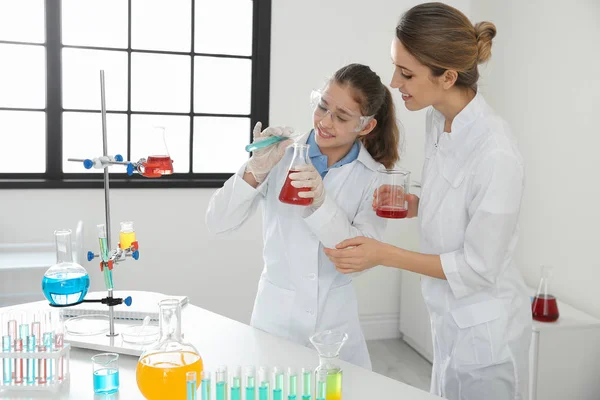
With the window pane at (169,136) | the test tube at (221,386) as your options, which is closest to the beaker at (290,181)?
the test tube at (221,386)

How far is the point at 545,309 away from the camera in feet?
9.14

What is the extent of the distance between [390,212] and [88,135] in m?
2.44

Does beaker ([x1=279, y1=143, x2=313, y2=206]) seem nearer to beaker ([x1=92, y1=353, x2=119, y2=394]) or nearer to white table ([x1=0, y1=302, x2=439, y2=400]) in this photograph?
white table ([x1=0, y1=302, x2=439, y2=400])

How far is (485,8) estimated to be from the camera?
392cm

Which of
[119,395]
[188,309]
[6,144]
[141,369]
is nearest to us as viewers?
[141,369]

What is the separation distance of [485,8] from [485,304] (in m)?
2.61

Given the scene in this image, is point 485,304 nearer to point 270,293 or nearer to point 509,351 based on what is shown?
point 509,351

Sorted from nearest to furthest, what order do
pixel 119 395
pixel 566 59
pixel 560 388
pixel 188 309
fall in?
pixel 119 395, pixel 188 309, pixel 560 388, pixel 566 59

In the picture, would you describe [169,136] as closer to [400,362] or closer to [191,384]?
[400,362]

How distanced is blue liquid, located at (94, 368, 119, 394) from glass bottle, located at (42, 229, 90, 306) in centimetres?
24

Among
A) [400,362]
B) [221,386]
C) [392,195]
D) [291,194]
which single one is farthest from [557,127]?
[221,386]

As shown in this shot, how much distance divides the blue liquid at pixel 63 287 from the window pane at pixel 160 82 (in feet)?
7.90

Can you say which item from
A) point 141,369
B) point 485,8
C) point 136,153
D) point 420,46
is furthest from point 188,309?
point 485,8

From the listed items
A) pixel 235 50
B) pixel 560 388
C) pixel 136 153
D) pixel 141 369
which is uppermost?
pixel 235 50
